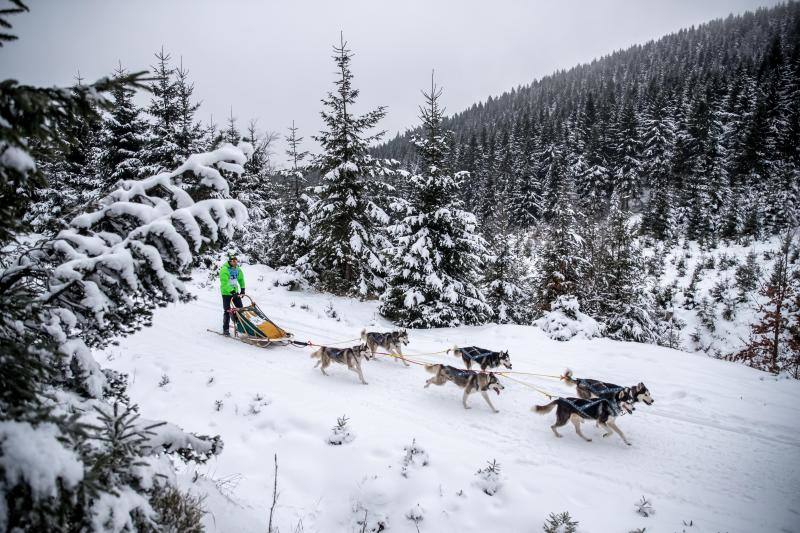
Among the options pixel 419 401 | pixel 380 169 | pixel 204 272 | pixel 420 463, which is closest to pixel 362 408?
pixel 419 401

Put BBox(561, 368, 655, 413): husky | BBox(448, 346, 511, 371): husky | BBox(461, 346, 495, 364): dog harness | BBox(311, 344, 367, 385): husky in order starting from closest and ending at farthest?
BBox(561, 368, 655, 413): husky < BBox(311, 344, 367, 385): husky < BBox(448, 346, 511, 371): husky < BBox(461, 346, 495, 364): dog harness

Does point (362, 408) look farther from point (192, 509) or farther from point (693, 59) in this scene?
point (693, 59)

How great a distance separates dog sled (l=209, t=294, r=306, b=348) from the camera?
30.7 feet

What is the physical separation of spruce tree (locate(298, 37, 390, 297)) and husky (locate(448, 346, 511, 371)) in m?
8.71

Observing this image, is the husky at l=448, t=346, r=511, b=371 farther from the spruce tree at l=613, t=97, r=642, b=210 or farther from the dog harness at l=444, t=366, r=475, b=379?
the spruce tree at l=613, t=97, r=642, b=210

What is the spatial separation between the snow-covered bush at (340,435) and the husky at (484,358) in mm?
3689

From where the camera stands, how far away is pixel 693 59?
4532 inches

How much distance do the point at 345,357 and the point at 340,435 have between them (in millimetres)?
2320

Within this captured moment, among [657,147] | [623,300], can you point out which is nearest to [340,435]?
[623,300]

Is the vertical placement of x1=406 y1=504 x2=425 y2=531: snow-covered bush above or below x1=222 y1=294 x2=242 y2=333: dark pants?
below

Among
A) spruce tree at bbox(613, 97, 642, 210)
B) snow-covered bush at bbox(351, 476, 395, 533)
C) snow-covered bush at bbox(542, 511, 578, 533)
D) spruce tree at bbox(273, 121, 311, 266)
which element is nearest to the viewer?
snow-covered bush at bbox(542, 511, 578, 533)

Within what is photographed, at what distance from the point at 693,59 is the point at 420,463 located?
6300 inches

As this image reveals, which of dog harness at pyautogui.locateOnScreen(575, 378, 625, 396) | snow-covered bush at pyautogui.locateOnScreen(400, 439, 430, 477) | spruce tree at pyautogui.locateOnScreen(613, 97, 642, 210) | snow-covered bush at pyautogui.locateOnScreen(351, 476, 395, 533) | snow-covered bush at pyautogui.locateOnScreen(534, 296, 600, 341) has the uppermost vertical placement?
spruce tree at pyautogui.locateOnScreen(613, 97, 642, 210)

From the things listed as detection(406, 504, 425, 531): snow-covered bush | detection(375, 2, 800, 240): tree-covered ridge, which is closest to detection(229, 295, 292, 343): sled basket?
detection(406, 504, 425, 531): snow-covered bush
